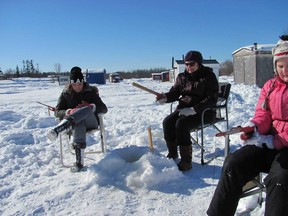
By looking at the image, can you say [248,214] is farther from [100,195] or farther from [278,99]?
[100,195]

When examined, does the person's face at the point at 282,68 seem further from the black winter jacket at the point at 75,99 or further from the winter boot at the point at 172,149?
the black winter jacket at the point at 75,99

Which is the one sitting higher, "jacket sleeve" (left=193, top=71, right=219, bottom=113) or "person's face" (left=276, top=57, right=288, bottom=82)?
"person's face" (left=276, top=57, right=288, bottom=82)

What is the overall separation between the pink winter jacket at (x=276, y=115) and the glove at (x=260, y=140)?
36 millimetres

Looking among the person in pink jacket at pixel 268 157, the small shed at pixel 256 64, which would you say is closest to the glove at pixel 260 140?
the person in pink jacket at pixel 268 157

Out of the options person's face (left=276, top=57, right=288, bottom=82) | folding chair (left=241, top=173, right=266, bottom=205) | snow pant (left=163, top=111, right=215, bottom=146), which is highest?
person's face (left=276, top=57, right=288, bottom=82)

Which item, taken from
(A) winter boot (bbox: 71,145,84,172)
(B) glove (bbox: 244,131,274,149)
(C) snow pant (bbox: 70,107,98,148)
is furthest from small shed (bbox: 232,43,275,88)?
(B) glove (bbox: 244,131,274,149)

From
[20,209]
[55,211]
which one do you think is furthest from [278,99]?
[20,209]

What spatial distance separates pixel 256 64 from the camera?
16.7 m

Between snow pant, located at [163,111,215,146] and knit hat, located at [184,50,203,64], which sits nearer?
snow pant, located at [163,111,215,146]

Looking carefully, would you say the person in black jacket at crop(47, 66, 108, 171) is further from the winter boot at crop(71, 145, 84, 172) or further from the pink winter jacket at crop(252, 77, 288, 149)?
the pink winter jacket at crop(252, 77, 288, 149)

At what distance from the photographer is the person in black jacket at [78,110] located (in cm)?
395

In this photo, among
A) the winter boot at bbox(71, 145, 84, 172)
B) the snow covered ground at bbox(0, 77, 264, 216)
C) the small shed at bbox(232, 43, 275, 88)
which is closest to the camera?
the snow covered ground at bbox(0, 77, 264, 216)

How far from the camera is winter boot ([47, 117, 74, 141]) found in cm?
364

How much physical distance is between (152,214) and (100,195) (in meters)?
0.63
